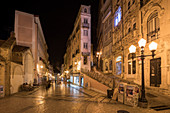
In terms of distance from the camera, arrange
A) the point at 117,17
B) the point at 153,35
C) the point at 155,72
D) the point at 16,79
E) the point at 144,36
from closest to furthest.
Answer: the point at 155,72
the point at 153,35
the point at 144,36
the point at 16,79
the point at 117,17

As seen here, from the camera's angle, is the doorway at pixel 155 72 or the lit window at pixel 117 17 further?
the lit window at pixel 117 17

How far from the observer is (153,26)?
12.9 metres

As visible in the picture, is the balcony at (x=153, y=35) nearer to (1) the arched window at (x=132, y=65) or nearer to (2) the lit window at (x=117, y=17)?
(1) the arched window at (x=132, y=65)

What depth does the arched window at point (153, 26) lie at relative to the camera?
488 inches

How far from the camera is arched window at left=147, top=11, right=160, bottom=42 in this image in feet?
40.7

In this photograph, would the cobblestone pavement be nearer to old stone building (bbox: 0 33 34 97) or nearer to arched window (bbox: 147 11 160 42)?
old stone building (bbox: 0 33 34 97)

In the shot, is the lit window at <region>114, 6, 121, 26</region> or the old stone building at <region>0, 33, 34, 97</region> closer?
the old stone building at <region>0, 33, 34, 97</region>

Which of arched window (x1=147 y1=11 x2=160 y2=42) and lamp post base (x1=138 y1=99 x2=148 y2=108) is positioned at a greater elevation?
arched window (x1=147 y1=11 x2=160 y2=42)

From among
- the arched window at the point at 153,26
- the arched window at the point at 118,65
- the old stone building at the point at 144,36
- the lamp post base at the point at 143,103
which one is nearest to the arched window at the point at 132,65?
the old stone building at the point at 144,36

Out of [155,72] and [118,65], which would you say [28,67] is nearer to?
[118,65]

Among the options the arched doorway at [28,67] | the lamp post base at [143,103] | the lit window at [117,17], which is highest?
the lit window at [117,17]

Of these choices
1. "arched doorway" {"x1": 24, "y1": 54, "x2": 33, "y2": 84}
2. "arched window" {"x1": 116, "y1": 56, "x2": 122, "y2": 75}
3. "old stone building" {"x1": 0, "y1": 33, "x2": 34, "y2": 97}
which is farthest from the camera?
"arched doorway" {"x1": 24, "y1": 54, "x2": 33, "y2": 84}

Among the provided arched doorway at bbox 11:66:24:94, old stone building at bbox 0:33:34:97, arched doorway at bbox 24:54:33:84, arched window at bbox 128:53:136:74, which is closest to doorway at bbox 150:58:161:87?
arched window at bbox 128:53:136:74

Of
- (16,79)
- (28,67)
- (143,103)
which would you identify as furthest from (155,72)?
(28,67)
